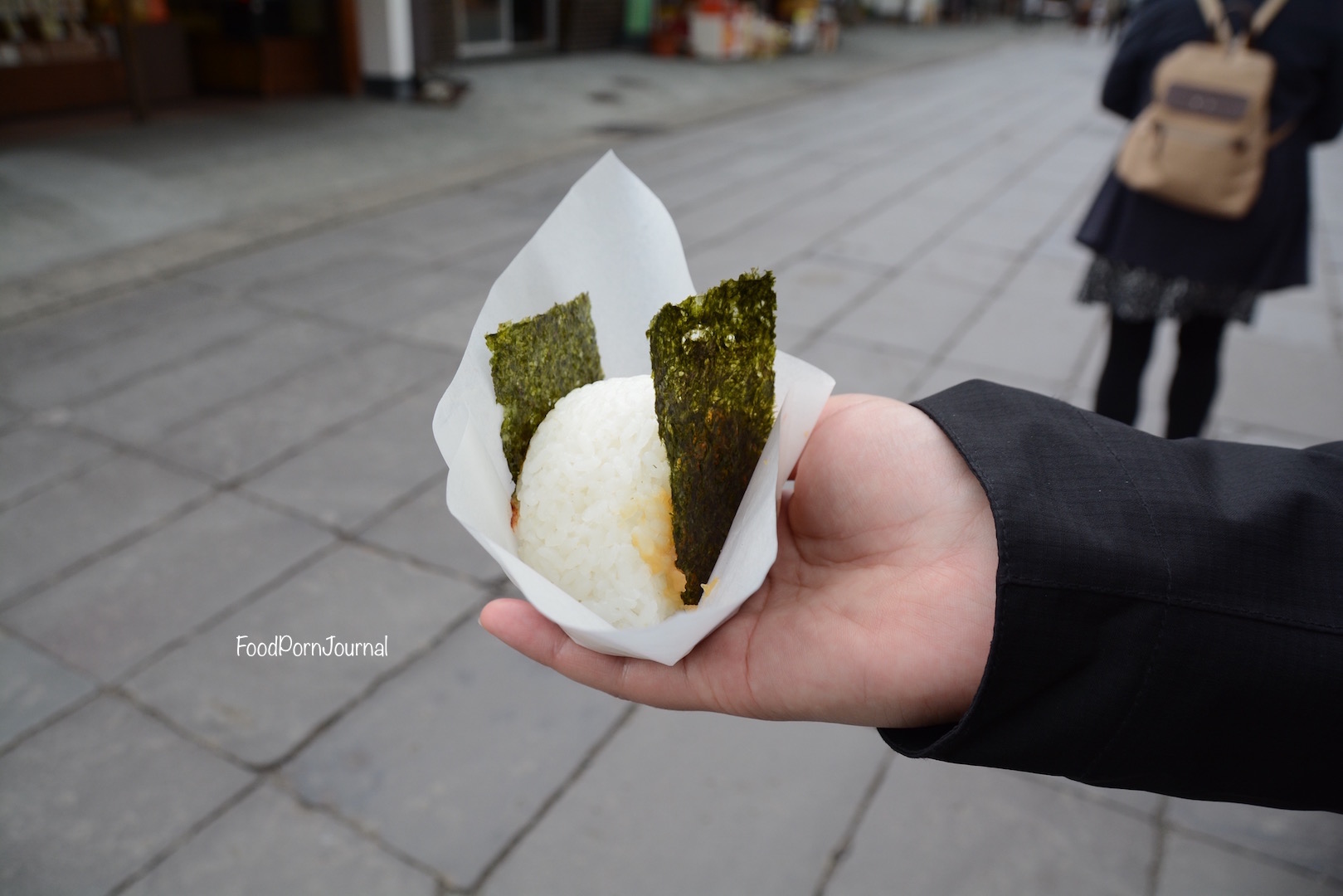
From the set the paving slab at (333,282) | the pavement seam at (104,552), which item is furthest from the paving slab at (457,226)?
the pavement seam at (104,552)

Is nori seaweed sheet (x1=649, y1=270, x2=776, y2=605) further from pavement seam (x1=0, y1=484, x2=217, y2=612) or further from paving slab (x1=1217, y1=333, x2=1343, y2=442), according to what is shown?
paving slab (x1=1217, y1=333, x2=1343, y2=442)

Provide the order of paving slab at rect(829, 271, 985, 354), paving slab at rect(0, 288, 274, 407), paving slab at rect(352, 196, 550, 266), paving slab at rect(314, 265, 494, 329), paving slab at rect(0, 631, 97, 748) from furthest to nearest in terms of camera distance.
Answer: paving slab at rect(352, 196, 550, 266) → paving slab at rect(314, 265, 494, 329) → paving slab at rect(829, 271, 985, 354) → paving slab at rect(0, 288, 274, 407) → paving slab at rect(0, 631, 97, 748)

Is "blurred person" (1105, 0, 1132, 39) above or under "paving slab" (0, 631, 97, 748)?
above

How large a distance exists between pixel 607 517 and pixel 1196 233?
264 centimetres

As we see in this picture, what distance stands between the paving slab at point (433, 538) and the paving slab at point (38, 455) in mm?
1309

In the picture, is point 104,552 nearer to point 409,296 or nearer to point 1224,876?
point 409,296

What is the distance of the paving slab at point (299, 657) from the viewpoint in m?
2.53

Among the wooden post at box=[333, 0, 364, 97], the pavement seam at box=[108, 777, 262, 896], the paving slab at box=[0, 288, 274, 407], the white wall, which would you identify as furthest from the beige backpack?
the wooden post at box=[333, 0, 364, 97]

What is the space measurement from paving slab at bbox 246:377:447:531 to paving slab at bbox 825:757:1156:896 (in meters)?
2.08

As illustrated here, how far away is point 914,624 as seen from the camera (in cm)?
132

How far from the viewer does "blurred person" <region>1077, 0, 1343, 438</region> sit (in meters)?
2.79

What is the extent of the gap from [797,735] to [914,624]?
4.53ft

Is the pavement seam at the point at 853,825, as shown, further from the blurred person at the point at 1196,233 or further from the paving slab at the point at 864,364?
the paving slab at the point at 864,364

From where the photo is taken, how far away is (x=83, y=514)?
3324 millimetres
